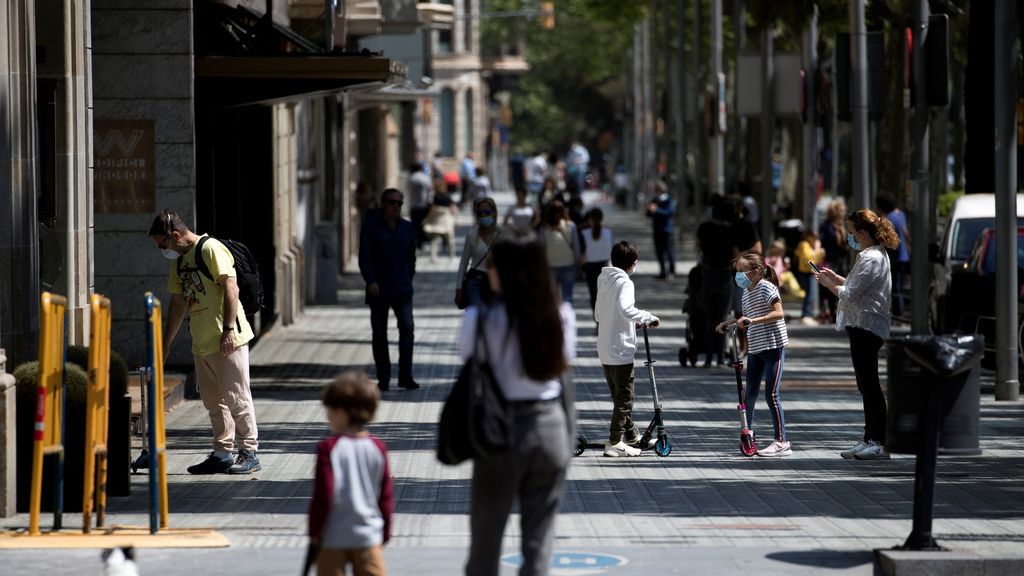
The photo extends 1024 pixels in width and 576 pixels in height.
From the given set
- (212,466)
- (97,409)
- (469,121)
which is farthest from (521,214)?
(469,121)

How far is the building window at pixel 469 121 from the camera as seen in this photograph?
9838cm

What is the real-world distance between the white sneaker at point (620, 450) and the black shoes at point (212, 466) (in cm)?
265

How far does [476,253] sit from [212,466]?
220 inches

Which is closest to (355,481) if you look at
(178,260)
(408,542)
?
(408,542)

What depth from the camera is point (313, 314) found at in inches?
1067

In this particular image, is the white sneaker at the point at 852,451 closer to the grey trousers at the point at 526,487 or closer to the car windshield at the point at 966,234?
the grey trousers at the point at 526,487

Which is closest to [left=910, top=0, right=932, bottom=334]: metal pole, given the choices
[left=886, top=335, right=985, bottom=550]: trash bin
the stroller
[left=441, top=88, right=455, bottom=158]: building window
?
the stroller

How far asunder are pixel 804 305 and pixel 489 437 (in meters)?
19.6

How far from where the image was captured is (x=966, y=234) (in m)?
21.0

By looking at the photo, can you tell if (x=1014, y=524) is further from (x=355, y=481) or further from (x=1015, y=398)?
(x=1015, y=398)

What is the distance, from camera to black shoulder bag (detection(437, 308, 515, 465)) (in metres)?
7.09

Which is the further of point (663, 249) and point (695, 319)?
point (663, 249)

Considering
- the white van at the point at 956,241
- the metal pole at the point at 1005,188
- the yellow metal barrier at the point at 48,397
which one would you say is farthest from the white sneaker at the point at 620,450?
the white van at the point at 956,241

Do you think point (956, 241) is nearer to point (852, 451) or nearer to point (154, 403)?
point (852, 451)
